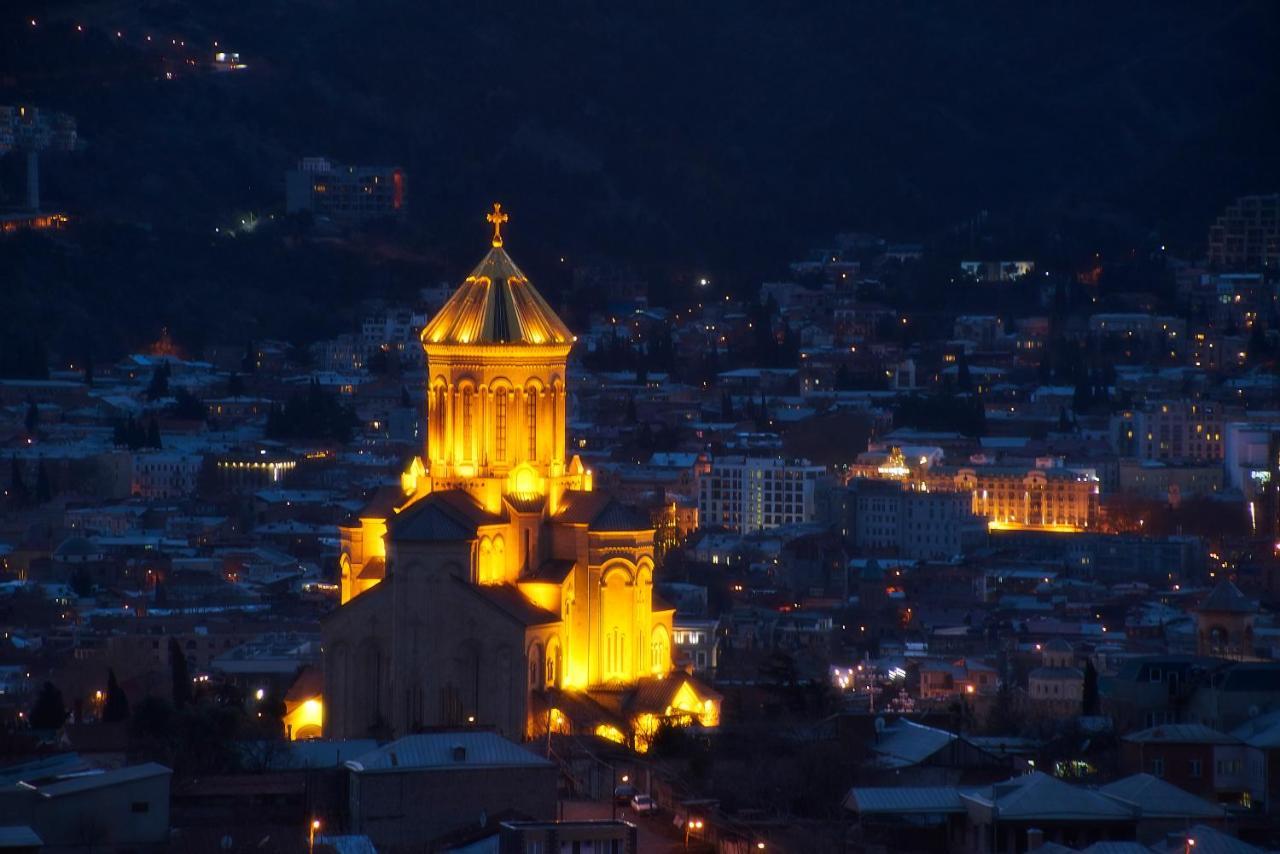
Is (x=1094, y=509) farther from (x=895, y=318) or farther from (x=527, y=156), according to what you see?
(x=527, y=156)

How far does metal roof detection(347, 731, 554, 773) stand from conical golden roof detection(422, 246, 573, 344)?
10619mm

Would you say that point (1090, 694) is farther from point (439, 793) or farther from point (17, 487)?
point (17, 487)

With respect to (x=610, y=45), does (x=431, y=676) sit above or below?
below

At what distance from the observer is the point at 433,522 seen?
167 feet

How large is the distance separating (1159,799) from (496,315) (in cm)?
1428

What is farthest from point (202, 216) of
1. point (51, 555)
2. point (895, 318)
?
point (51, 555)

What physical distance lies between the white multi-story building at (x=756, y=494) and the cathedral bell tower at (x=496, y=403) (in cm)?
4732

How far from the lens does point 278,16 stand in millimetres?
164750

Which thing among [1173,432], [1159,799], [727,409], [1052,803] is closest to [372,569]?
[1159,799]

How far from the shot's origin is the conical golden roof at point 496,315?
52562 mm

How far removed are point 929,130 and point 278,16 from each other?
24.6 metres

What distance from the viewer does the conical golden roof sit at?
172 feet

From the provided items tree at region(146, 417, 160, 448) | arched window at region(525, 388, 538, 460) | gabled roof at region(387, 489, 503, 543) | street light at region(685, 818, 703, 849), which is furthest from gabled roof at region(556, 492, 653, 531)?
tree at region(146, 417, 160, 448)

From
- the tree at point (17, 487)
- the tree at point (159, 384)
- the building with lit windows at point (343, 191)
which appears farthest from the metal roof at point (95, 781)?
the building with lit windows at point (343, 191)
